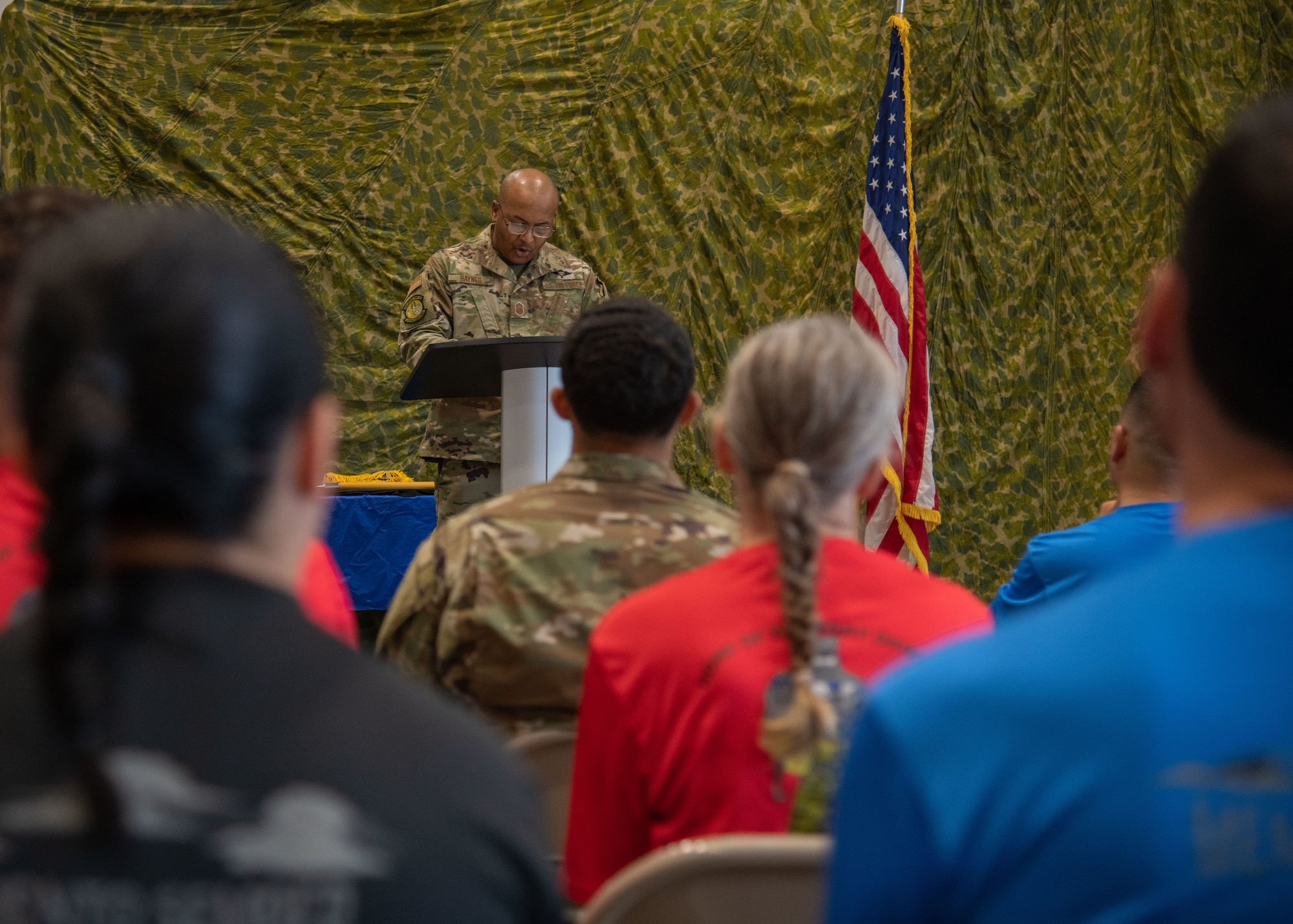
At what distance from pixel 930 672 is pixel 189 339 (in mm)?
414

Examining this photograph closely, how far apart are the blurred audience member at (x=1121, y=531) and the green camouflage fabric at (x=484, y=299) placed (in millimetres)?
2122

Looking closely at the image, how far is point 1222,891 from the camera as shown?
599 mm

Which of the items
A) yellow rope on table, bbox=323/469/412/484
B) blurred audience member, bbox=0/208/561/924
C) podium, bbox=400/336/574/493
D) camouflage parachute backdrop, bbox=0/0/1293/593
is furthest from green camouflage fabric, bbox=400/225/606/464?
blurred audience member, bbox=0/208/561/924

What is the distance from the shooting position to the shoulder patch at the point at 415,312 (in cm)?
424

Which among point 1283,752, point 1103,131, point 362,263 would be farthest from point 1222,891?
point 1103,131


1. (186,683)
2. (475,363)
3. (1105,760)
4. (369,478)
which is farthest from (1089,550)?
(369,478)

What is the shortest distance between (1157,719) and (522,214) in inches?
153

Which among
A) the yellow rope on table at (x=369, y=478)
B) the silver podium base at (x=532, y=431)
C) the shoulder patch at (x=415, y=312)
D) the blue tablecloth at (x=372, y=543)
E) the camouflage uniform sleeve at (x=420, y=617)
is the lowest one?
the blue tablecloth at (x=372, y=543)

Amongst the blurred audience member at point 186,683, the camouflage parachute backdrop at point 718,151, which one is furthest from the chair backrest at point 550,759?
the camouflage parachute backdrop at point 718,151

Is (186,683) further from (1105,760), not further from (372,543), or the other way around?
(372,543)

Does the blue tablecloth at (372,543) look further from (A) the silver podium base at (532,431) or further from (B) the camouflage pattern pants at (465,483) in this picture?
(A) the silver podium base at (532,431)

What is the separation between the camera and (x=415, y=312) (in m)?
4.24

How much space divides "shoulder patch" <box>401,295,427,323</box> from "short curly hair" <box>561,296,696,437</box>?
8.06 feet

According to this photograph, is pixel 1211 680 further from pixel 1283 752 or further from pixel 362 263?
pixel 362 263
